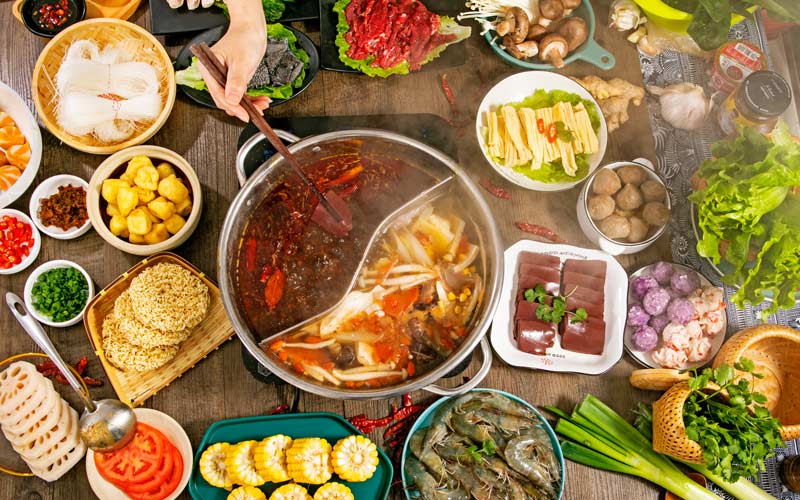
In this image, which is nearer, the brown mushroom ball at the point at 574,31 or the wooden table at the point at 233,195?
the wooden table at the point at 233,195

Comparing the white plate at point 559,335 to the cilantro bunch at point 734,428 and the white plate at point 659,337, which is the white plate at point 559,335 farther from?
the cilantro bunch at point 734,428

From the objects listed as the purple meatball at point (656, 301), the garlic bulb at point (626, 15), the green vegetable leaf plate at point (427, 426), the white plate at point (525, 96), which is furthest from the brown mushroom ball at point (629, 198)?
the green vegetable leaf plate at point (427, 426)

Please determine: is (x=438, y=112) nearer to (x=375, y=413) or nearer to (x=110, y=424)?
(x=375, y=413)

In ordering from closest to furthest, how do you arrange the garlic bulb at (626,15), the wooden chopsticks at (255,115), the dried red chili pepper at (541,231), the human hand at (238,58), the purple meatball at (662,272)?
the wooden chopsticks at (255,115), the human hand at (238,58), the purple meatball at (662,272), the dried red chili pepper at (541,231), the garlic bulb at (626,15)

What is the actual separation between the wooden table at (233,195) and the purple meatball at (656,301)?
0.71 ft

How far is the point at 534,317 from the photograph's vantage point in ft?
10.2

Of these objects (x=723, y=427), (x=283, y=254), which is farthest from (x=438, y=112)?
(x=723, y=427)

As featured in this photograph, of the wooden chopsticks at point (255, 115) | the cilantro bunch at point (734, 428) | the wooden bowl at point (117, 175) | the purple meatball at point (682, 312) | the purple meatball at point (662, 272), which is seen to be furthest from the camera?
the purple meatball at point (662, 272)

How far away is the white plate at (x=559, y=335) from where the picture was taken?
3.12 m

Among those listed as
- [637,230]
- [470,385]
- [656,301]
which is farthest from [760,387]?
[470,385]

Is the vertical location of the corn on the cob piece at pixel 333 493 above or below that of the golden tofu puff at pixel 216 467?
below

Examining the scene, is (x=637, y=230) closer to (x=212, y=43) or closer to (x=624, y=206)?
(x=624, y=206)

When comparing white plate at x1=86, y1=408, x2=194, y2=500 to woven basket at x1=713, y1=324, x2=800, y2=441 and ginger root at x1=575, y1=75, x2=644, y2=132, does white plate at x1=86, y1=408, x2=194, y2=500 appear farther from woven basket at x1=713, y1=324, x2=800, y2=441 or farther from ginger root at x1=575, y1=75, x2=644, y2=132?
ginger root at x1=575, y1=75, x2=644, y2=132

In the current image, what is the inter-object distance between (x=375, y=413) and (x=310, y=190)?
111 cm
